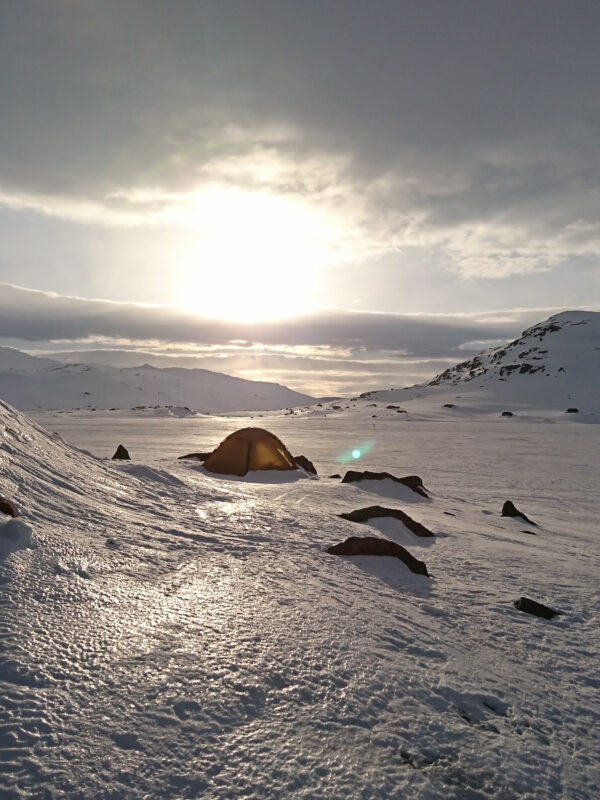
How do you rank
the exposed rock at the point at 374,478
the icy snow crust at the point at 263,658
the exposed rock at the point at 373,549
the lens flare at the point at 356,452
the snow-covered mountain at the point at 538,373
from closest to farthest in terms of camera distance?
the icy snow crust at the point at 263,658 < the exposed rock at the point at 373,549 < the exposed rock at the point at 374,478 < the lens flare at the point at 356,452 < the snow-covered mountain at the point at 538,373

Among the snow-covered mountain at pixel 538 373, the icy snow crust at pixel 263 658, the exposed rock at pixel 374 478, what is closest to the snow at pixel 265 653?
the icy snow crust at pixel 263 658

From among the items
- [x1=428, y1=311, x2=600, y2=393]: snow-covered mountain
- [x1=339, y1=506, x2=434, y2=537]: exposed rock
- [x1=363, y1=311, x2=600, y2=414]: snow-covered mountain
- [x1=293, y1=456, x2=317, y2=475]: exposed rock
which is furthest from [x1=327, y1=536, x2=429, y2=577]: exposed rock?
[x1=428, y1=311, x2=600, y2=393]: snow-covered mountain

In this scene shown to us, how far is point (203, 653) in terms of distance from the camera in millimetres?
3092

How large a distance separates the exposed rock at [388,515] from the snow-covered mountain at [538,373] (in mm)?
50979

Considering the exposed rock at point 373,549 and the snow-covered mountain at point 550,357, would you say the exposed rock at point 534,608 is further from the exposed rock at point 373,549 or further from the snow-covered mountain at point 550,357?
the snow-covered mountain at point 550,357

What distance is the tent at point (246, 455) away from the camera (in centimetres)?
1193

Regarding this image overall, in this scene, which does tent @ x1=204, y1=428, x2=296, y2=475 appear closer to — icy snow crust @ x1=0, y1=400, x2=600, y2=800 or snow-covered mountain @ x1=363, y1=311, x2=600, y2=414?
icy snow crust @ x1=0, y1=400, x2=600, y2=800

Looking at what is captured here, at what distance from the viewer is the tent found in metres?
11.9

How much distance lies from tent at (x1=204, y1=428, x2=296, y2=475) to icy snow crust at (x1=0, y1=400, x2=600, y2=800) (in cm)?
481

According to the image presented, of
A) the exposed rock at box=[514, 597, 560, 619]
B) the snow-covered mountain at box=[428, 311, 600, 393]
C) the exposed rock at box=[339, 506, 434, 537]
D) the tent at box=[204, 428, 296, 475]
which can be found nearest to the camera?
the exposed rock at box=[514, 597, 560, 619]

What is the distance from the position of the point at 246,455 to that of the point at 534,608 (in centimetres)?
819

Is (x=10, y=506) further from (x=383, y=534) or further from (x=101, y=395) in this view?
(x=101, y=395)

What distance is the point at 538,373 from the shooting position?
230ft

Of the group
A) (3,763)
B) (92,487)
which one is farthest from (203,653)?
(92,487)
